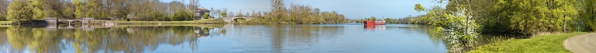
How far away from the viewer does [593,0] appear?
37500 millimetres

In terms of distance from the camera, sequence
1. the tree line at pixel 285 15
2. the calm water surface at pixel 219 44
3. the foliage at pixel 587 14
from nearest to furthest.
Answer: the calm water surface at pixel 219 44
the foliage at pixel 587 14
the tree line at pixel 285 15

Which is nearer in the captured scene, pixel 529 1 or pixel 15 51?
pixel 15 51

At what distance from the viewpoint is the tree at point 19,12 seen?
74062mm

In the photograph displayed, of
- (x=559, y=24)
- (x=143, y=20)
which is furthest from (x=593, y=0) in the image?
(x=143, y=20)

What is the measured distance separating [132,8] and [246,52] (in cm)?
8452

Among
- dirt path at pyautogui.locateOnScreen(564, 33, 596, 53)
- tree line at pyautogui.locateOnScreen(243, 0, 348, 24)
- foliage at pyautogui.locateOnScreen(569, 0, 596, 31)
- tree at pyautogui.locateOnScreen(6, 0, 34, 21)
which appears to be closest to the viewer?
dirt path at pyautogui.locateOnScreen(564, 33, 596, 53)

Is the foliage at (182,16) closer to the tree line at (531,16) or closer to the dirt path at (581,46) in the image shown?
the tree line at (531,16)

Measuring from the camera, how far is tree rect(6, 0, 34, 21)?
74062 millimetres

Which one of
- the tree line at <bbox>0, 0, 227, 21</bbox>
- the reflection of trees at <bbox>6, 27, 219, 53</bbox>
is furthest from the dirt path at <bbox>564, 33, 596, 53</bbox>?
the tree line at <bbox>0, 0, 227, 21</bbox>

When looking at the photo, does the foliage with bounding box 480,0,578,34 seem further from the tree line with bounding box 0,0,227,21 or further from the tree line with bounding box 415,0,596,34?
the tree line with bounding box 0,0,227,21

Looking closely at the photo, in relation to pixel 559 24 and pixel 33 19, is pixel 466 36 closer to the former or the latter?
pixel 559 24

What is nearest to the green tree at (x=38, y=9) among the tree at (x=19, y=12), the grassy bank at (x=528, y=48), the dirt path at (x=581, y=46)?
the tree at (x=19, y=12)

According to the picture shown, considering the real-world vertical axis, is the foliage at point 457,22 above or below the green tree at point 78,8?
below

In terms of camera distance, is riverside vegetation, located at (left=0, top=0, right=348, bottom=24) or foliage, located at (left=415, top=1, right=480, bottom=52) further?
riverside vegetation, located at (left=0, top=0, right=348, bottom=24)
